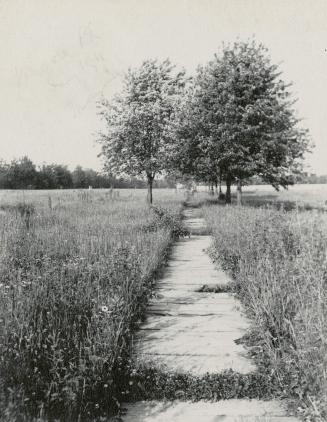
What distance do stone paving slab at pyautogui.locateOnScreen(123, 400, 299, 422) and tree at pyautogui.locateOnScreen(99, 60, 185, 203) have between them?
62.0 ft

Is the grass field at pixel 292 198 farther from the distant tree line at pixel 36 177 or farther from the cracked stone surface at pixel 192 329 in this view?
the distant tree line at pixel 36 177

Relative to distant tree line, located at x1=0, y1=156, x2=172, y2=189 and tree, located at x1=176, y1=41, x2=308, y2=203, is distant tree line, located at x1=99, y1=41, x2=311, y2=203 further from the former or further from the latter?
distant tree line, located at x1=0, y1=156, x2=172, y2=189

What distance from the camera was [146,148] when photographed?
22.2 metres

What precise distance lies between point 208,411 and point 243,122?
18689mm

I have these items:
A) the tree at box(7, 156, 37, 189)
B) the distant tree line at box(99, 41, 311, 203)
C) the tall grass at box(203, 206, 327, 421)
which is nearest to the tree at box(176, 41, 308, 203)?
the distant tree line at box(99, 41, 311, 203)

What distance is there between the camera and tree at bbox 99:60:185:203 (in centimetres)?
2173

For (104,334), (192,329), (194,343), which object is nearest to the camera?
(104,334)

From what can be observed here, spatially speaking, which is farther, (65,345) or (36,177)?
(36,177)

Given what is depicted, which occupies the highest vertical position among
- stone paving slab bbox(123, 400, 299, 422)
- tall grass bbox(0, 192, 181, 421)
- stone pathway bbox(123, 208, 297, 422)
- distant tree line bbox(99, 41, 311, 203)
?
distant tree line bbox(99, 41, 311, 203)

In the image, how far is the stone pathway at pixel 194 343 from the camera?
300 centimetres

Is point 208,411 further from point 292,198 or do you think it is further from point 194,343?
point 292,198

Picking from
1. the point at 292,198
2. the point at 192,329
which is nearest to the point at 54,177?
the point at 292,198

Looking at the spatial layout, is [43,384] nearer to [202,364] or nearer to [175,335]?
[202,364]

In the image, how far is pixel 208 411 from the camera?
3.04m
